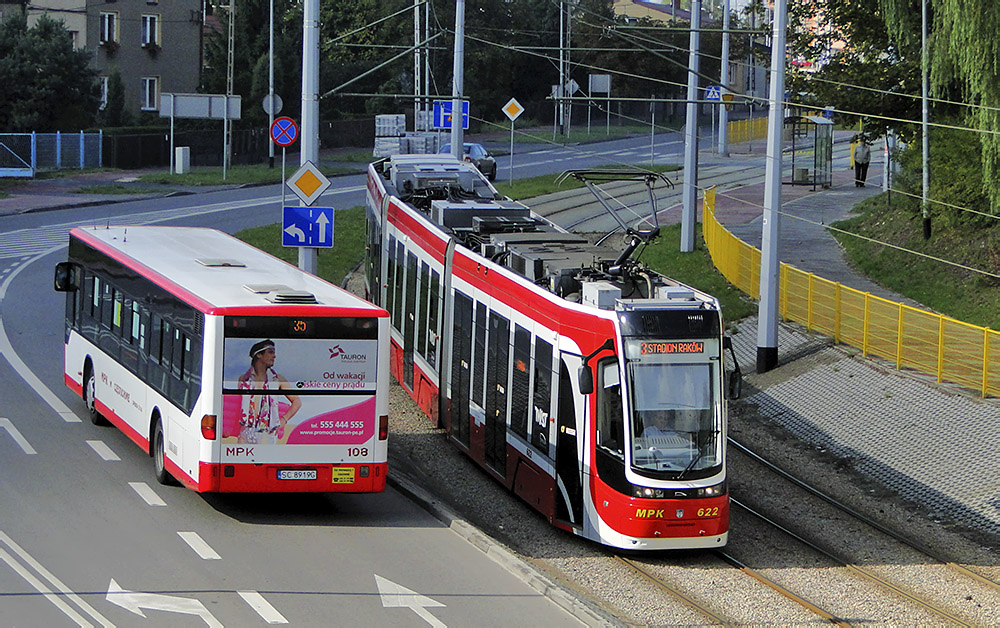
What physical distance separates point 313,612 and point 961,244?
75.4 ft

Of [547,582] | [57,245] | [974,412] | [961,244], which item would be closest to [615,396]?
[547,582]

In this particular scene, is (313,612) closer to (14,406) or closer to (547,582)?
(547,582)

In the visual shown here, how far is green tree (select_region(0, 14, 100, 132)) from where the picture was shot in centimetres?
5484

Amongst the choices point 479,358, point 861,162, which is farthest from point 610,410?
point 861,162

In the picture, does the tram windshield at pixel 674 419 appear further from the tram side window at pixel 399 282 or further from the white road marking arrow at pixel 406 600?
the tram side window at pixel 399 282

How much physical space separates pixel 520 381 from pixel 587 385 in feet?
6.58

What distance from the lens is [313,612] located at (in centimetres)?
1197

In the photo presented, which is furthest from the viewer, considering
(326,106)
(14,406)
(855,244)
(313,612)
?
(326,106)

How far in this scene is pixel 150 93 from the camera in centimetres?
6669

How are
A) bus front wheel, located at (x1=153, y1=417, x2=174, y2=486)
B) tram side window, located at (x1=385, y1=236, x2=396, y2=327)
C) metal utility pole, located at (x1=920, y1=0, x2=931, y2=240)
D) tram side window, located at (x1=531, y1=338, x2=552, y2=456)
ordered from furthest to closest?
metal utility pole, located at (x1=920, y1=0, x2=931, y2=240)
tram side window, located at (x1=385, y1=236, x2=396, y2=327)
bus front wheel, located at (x1=153, y1=417, x2=174, y2=486)
tram side window, located at (x1=531, y1=338, x2=552, y2=456)

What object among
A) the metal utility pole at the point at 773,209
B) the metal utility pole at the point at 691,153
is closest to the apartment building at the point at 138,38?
the metal utility pole at the point at 691,153

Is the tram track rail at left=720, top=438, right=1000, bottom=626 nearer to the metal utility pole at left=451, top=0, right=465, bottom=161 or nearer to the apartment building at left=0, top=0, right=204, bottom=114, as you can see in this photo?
the metal utility pole at left=451, top=0, right=465, bottom=161

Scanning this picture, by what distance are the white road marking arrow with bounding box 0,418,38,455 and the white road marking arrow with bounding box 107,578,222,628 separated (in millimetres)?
5542

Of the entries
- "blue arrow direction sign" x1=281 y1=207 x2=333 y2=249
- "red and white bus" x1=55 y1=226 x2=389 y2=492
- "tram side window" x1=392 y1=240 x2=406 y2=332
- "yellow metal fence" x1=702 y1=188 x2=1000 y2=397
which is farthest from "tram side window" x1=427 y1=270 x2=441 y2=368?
"yellow metal fence" x1=702 y1=188 x2=1000 y2=397
